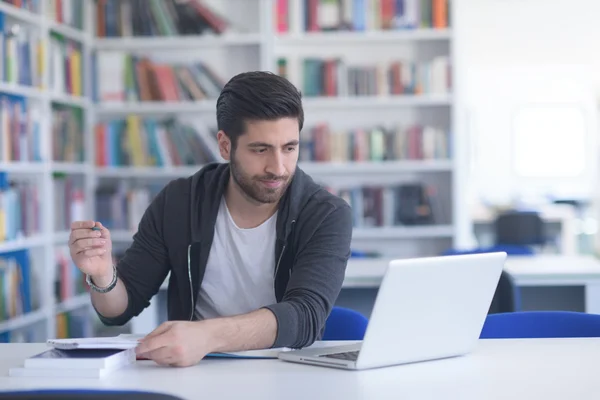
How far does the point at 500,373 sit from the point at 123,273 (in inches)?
37.8

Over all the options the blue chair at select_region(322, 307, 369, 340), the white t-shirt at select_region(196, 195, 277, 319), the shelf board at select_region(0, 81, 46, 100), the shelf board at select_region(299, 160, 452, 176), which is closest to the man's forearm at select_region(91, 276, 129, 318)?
the white t-shirt at select_region(196, 195, 277, 319)

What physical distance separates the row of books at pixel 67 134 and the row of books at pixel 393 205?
1432 mm

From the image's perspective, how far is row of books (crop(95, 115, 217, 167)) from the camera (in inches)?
197

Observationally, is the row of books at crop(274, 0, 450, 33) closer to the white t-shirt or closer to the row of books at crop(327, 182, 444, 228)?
the row of books at crop(327, 182, 444, 228)

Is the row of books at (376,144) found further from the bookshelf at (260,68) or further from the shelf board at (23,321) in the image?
the shelf board at (23,321)

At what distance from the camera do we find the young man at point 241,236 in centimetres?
189

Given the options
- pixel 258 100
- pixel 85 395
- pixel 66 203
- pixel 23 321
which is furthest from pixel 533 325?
pixel 66 203

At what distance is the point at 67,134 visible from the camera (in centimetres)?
466

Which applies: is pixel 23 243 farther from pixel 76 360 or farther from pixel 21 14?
pixel 76 360

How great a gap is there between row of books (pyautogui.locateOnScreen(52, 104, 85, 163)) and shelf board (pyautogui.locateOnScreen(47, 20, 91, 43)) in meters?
0.38

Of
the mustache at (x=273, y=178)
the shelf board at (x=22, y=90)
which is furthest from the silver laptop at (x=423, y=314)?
the shelf board at (x=22, y=90)

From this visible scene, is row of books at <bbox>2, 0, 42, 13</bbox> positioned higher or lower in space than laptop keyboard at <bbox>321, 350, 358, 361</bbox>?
higher

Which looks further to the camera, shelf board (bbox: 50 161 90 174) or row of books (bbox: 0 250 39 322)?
shelf board (bbox: 50 161 90 174)

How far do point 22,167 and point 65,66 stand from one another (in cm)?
84
